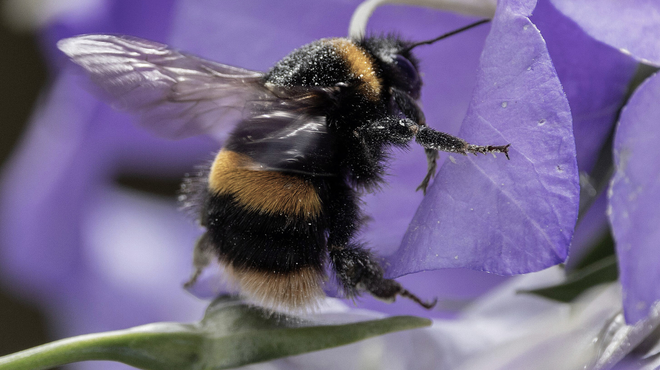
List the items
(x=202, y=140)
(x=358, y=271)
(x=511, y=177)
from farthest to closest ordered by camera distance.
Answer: (x=202, y=140) < (x=358, y=271) < (x=511, y=177)

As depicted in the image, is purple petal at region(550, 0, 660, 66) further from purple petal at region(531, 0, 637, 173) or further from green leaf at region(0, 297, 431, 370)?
green leaf at region(0, 297, 431, 370)

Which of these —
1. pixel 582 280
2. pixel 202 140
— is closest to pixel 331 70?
pixel 582 280

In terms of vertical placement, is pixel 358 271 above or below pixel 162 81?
below

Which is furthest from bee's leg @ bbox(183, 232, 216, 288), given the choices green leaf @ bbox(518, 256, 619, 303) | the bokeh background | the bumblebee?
green leaf @ bbox(518, 256, 619, 303)

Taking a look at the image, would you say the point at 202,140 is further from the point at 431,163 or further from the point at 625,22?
the point at 625,22

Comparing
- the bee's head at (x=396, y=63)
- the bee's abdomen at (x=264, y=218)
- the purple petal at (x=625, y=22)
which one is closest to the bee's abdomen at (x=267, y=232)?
the bee's abdomen at (x=264, y=218)

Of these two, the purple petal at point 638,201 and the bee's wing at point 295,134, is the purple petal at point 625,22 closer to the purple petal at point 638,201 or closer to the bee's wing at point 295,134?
the purple petal at point 638,201

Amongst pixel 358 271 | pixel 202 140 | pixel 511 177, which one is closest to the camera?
pixel 511 177
